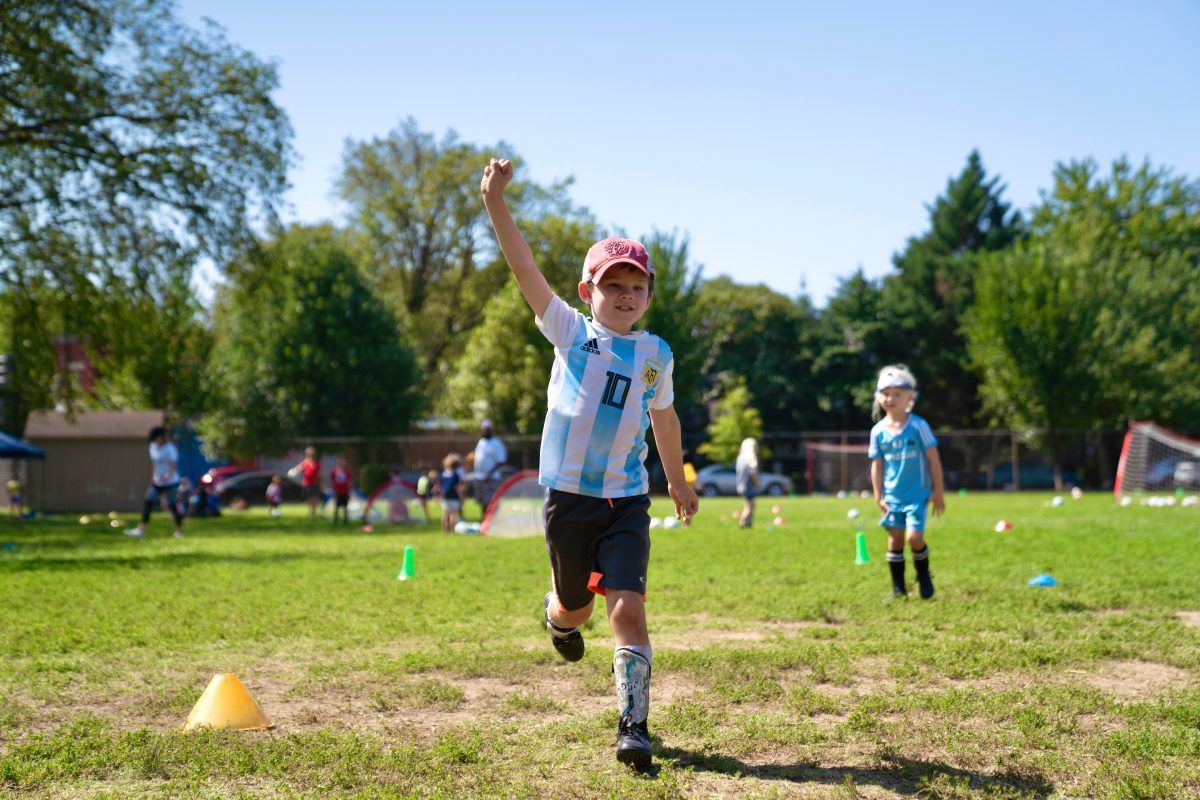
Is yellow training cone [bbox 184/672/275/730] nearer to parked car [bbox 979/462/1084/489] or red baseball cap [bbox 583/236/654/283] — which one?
red baseball cap [bbox 583/236/654/283]

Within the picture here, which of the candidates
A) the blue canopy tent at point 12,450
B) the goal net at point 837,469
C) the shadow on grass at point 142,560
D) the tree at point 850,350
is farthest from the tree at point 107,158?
the tree at point 850,350

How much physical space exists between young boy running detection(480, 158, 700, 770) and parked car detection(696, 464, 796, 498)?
4002cm

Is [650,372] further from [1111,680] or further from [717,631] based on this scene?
[717,631]

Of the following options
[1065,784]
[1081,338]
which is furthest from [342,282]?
[1065,784]

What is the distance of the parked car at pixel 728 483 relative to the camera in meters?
44.7

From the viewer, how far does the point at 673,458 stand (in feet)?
15.6

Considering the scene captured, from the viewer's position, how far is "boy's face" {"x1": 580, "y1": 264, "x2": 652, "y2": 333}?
4570 mm

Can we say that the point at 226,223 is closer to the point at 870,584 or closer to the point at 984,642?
the point at 870,584

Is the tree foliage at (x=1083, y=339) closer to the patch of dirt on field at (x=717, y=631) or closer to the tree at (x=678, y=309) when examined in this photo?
the tree at (x=678, y=309)

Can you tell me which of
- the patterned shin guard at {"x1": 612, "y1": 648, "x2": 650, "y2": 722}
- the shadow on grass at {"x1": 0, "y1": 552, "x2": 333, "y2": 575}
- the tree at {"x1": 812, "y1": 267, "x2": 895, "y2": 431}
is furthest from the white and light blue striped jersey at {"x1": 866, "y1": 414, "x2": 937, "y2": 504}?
the tree at {"x1": 812, "y1": 267, "x2": 895, "y2": 431}

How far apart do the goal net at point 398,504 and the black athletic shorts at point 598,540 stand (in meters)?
20.5

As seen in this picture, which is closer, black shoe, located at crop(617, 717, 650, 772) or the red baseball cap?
black shoe, located at crop(617, 717, 650, 772)

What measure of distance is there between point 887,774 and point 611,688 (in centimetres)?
191

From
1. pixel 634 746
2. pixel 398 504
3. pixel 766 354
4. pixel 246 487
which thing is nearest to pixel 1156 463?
pixel 766 354
